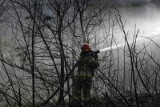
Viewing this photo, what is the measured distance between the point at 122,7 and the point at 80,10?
25.0m

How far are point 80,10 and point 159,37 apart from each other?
1392cm

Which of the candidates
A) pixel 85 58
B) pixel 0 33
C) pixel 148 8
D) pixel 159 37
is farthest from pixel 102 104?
pixel 148 8

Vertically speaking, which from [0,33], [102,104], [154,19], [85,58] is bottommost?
[102,104]

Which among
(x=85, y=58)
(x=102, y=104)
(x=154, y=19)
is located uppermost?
(x=154, y=19)

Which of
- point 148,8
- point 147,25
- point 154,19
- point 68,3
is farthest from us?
point 148,8

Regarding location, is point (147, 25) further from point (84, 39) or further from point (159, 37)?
point (84, 39)

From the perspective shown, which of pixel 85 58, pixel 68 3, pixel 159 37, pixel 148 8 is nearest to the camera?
pixel 85 58

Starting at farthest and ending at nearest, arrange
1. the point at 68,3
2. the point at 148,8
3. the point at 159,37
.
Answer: the point at 148,8
the point at 159,37
the point at 68,3

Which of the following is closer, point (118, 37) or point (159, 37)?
point (118, 37)

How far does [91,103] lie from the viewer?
6.02 metres

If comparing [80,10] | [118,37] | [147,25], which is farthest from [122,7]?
[80,10]

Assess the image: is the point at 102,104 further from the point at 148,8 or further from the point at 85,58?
the point at 148,8

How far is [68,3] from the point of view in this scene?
419 inches

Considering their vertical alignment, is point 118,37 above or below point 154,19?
below
